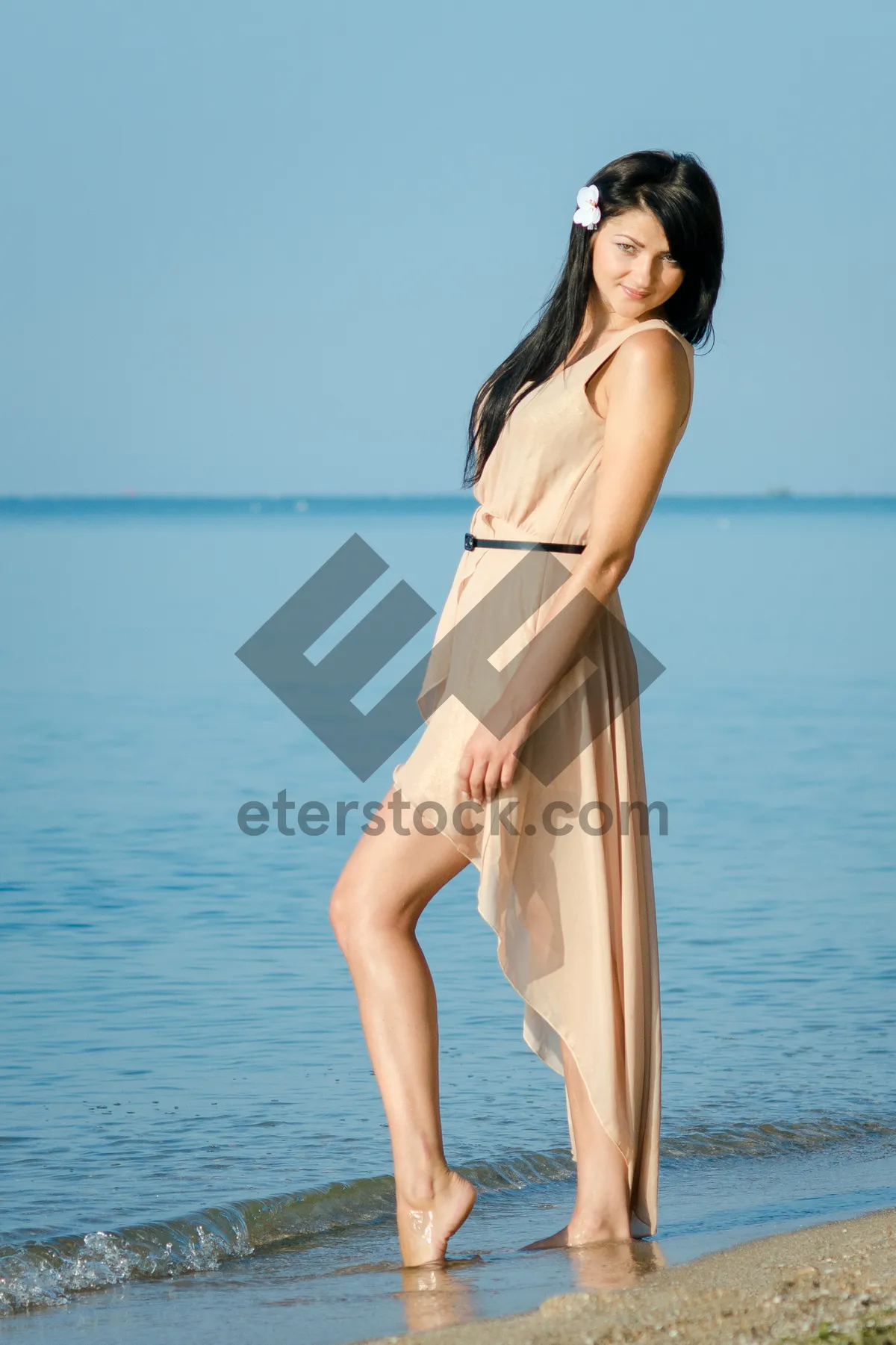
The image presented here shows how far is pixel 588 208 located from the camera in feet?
8.32

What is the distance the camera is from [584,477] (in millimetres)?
2512

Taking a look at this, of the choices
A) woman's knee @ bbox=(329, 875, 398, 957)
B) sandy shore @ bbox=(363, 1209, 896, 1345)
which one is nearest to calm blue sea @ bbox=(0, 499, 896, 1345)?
sandy shore @ bbox=(363, 1209, 896, 1345)

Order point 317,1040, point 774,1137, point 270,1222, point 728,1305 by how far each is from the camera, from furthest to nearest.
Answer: point 317,1040, point 774,1137, point 270,1222, point 728,1305

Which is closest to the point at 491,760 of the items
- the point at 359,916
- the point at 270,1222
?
the point at 359,916

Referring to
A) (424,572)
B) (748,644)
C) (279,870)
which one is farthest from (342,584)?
(279,870)

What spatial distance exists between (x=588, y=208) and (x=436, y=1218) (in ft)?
5.05

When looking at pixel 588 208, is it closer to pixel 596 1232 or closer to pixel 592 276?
pixel 592 276

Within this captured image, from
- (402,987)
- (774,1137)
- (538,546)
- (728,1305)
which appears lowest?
(774,1137)

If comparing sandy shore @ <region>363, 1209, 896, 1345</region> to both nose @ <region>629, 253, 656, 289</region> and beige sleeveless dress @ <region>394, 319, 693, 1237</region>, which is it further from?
nose @ <region>629, 253, 656, 289</region>

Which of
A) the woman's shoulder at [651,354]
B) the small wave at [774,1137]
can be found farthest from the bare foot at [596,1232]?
the woman's shoulder at [651,354]

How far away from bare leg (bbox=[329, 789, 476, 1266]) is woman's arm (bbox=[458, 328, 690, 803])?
0.14 meters

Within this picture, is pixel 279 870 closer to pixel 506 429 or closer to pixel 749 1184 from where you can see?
pixel 749 1184

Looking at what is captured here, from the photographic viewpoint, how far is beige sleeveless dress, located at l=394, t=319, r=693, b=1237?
251cm

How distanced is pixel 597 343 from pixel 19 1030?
102 inches
